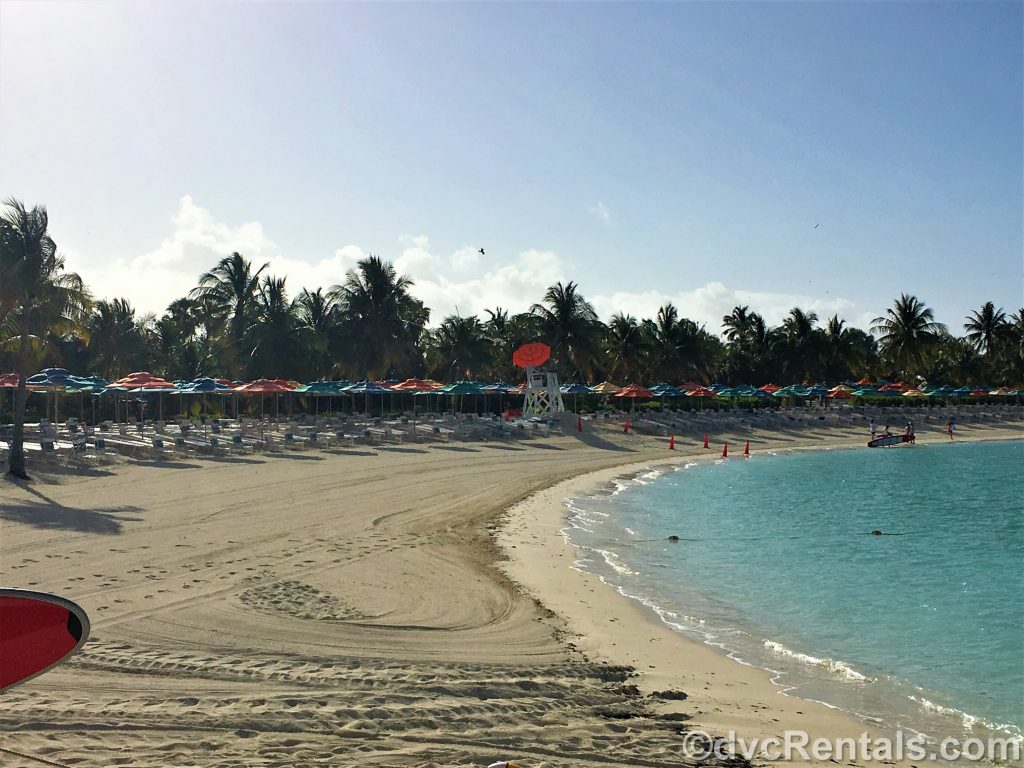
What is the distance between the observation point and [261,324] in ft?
147

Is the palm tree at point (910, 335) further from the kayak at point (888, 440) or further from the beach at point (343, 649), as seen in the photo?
the beach at point (343, 649)

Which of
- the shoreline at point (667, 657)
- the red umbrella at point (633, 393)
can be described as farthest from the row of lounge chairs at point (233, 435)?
the shoreline at point (667, 657)

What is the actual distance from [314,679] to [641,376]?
2135 inches

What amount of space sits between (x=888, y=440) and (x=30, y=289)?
40026 mm

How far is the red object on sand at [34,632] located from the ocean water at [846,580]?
684 cm

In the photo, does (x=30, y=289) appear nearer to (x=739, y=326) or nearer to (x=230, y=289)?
(x=230, y=289)

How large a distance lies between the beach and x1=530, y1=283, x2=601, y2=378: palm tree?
3564cm

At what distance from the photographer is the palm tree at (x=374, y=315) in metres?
48.1

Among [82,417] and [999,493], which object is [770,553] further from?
[82,417]

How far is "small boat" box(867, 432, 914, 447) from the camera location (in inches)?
1692

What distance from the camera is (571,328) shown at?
2062 inches

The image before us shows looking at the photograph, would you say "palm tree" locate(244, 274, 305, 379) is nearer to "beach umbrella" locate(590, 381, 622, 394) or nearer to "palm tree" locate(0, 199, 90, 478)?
"beach umbrella" locate(590, 381, 622, 394)

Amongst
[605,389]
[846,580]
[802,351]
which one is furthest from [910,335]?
[846,580]

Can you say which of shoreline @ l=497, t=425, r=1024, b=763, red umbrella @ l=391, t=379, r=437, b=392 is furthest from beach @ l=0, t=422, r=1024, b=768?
red umbrella @ l=391, t=379, r=437, b=392
